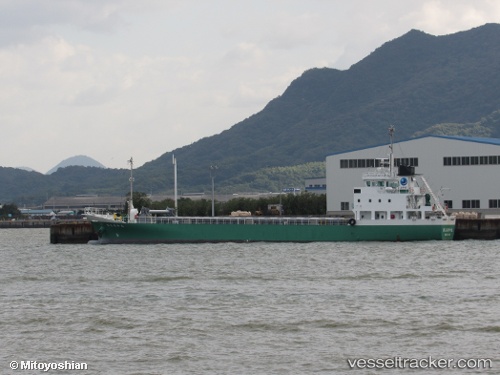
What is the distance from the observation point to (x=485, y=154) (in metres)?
99.1

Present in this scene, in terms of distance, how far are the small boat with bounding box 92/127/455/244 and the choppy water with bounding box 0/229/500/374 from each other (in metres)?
18.2

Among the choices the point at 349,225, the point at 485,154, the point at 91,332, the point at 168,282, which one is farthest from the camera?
the point at 485,154

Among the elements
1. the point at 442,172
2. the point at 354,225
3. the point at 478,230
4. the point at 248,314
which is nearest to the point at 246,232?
the point at 354,225

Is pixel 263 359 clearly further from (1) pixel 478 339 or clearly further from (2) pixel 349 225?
(2) pixel 349 225

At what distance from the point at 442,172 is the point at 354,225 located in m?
→ 29.1

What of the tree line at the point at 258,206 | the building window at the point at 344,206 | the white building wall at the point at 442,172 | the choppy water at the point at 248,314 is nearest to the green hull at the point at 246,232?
the choppy water at the point at 248,314

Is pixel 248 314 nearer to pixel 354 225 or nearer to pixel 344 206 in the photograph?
pixel 354 225

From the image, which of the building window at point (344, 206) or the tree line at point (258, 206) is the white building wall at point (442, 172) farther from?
the tree line at point (258, 206)

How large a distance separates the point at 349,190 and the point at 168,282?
207ft

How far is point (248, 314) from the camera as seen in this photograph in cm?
3256

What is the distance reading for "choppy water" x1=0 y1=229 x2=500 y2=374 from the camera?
2598 centimetres

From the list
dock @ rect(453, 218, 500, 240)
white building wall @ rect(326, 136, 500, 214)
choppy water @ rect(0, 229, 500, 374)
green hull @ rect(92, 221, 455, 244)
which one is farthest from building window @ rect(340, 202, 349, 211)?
choppy water @ rect(0, 229, 500, 374)

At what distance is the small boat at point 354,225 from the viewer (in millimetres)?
73625

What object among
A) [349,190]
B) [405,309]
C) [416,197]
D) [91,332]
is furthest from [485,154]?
[91,332]
